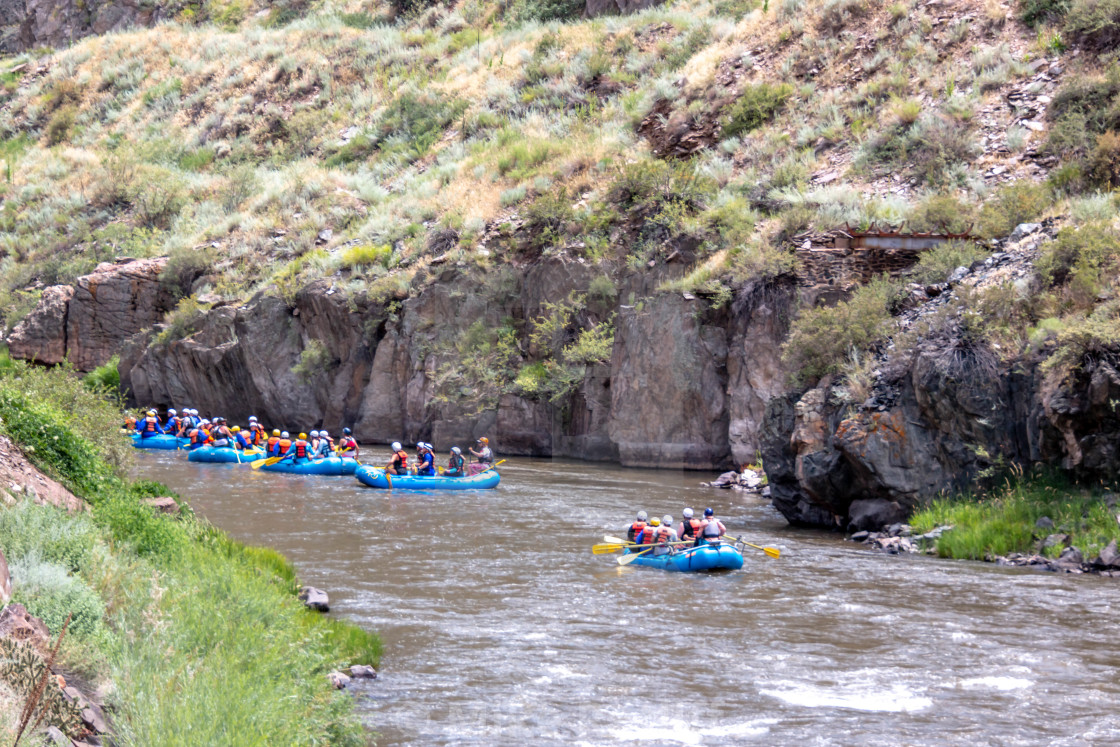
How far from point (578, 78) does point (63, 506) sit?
33.5 metres

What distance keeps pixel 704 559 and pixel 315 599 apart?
5.74 meters

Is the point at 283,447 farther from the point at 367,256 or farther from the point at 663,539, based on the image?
the point at 663,539

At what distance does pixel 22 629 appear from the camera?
618cm

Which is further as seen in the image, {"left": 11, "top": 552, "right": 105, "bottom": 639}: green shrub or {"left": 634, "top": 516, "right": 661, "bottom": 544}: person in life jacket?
{"left": 634, "top": 516, "right": 661, "bottom": 544}: person in life jacket

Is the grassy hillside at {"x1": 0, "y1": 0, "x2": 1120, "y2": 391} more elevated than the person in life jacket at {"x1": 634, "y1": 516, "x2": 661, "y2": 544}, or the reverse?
the grassy hillside at {"x1": 0, "y1": 0, "x2": 1120, "y2": 391}

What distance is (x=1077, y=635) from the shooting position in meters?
11.0

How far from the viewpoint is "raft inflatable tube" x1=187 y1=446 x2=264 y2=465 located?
1107 inches

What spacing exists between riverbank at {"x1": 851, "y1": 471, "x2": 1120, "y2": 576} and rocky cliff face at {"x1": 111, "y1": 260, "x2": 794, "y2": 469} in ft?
27.7

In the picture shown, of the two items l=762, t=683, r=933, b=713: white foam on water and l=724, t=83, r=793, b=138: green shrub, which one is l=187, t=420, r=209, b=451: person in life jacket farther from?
l=762, t=683, r=933, b=713: white foam on water

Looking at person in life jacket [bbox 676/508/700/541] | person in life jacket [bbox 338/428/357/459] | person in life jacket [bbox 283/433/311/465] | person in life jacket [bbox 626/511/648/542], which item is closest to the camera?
person in life jacket [bbox 676/508/700/541]

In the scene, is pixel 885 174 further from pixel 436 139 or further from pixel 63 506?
pixel 63 506

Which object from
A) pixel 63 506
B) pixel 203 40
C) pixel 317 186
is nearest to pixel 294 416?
pixel 317 186

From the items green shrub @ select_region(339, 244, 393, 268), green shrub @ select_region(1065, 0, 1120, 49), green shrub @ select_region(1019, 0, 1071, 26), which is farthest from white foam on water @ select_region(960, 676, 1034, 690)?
green shrub @ select_region(339, 244, 393, 268)

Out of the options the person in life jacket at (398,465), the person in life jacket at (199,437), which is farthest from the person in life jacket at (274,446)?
the person in life jacket at (398,465)
